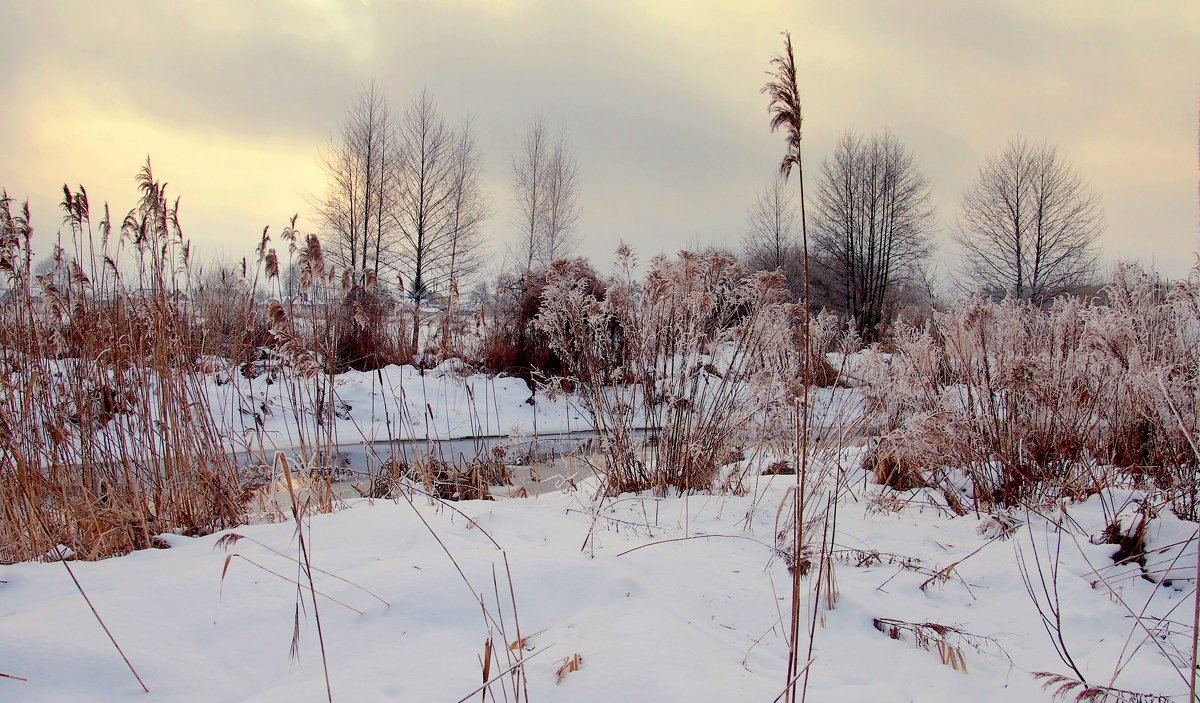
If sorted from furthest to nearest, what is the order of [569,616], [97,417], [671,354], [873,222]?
1. [873,222]
2. [671,354]
3. [97,417]
4. [569,616]

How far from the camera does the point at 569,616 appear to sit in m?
1.94

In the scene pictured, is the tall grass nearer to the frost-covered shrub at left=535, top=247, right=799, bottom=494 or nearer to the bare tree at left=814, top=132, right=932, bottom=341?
the frost-covered shrub at left=535, top=247, right=799, bottom=494

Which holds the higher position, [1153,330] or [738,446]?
[1153,330]

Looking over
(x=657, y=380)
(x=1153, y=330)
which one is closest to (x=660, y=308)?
(x=657, y=380)

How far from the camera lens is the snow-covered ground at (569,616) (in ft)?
4.99

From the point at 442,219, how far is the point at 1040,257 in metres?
20.7

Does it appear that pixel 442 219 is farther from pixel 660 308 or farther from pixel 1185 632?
pixel 1185 632

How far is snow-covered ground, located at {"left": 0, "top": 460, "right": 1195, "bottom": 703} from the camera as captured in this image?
1.52 metres

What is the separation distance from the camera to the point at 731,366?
12.6ft

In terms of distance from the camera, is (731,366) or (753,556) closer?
(753,556)

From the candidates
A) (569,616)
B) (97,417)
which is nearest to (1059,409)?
(569,616)

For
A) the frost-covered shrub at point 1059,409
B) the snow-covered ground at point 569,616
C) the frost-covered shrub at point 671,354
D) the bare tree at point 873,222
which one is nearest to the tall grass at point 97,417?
the snow-covered ground at point 569,616

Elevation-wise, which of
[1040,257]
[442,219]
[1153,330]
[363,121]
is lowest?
[1153,330]

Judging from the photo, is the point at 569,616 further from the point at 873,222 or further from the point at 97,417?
the point at 873,222
